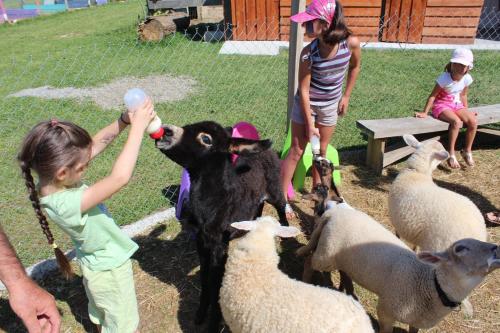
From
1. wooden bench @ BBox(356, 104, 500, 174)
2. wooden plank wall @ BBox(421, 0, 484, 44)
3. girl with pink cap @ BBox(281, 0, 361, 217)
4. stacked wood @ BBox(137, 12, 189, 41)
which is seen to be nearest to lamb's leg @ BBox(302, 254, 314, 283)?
girl with pink cap @ BBox(281, 0, 361, 217)

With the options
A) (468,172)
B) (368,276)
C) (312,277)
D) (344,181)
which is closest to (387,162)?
(344,181)

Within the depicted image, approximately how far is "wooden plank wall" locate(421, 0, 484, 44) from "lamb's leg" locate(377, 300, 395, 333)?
11869mm

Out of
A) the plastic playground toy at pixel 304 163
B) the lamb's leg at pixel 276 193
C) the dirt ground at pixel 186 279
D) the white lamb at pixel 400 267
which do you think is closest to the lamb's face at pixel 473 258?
the white lamb at pixel 400 267

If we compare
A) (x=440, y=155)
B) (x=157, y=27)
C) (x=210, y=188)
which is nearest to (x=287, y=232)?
(x=210, y=188)

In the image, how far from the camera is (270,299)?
238 centimetres

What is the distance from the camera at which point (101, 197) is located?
213 centimetres

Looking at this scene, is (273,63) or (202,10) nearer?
(273,63)

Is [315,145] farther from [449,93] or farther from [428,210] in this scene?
[449,93]

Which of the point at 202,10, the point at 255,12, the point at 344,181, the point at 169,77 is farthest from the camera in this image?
the point at 202,10

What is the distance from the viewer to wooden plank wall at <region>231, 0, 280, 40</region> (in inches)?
516

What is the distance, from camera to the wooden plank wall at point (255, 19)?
13.1 m

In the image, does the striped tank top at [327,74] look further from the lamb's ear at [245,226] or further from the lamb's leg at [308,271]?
the lamb's ear at [245,226]

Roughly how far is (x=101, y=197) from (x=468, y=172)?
200 inches

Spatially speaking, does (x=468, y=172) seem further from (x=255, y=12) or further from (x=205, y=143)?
(x=255, y=12)
